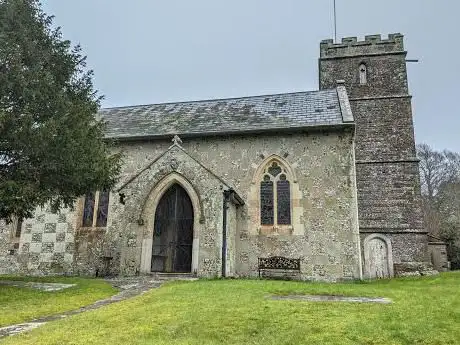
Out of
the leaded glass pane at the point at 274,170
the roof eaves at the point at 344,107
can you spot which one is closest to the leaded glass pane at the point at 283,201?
the leaded glass pane at the point at 274,170

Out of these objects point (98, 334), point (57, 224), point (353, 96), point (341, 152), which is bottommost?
point (98, 334)

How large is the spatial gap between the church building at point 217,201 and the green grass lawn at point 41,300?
3.15m

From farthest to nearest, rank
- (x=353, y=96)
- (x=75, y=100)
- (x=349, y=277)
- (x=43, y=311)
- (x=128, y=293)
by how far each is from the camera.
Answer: (x=353, y=96)
(x=349, y=277)
(x=75, y=100)
(x=128, y=293)
(x=43, y=311)

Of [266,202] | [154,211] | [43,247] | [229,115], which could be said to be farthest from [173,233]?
[229,115]

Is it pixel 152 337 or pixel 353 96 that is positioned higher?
pixel 353 96

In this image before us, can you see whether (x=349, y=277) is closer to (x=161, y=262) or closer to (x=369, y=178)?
(x=161, y=262)

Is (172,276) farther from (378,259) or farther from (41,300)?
(378,259)

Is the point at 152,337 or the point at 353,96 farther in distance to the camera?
the point at 353,96

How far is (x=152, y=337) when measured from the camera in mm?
5887

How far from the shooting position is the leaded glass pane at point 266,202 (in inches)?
650

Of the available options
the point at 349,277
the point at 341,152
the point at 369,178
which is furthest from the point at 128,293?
the point at 369,178

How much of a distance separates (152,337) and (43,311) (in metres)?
3.76

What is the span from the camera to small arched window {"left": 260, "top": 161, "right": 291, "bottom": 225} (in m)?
16.4

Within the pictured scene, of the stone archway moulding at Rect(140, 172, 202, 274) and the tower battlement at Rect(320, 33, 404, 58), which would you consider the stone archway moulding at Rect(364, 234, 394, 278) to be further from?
the tower battlement at Rect(320, 33, 404, 58)
